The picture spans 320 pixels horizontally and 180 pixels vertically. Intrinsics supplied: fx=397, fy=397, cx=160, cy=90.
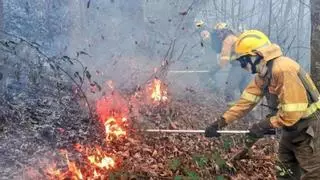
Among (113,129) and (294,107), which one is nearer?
(294,107)

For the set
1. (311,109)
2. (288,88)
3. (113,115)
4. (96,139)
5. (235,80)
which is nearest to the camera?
(288,88)

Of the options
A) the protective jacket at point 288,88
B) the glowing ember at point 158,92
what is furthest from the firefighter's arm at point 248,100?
the glowing ember at point 158,92

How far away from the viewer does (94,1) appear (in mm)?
15867

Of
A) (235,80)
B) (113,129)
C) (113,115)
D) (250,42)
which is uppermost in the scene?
(235,80)

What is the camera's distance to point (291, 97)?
4.68 meters

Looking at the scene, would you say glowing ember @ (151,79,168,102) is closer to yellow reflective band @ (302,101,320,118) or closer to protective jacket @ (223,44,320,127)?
protective jacket @ (223,44,320,127)

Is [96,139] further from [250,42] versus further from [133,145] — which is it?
[250,42]

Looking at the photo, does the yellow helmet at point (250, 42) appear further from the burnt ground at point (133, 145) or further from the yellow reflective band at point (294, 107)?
the burnt ground at point (133, 145)

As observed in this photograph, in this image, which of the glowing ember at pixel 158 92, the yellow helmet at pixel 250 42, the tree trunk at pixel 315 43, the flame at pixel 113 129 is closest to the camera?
the yellow helmet at pixel 250 42

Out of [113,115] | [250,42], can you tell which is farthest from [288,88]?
[113,115]

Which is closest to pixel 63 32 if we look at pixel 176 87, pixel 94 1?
pixel 94 1

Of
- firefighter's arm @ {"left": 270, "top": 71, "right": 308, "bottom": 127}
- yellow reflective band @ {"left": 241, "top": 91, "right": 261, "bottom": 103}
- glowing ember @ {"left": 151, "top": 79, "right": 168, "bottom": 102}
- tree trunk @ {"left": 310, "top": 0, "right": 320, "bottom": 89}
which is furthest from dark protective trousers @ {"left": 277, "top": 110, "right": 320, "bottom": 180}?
glowing ember @ {"left": 151, "top": 79, "right": 168, "bottom": 102}

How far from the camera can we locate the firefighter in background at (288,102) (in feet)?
15.4

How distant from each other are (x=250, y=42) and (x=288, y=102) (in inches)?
35.4
